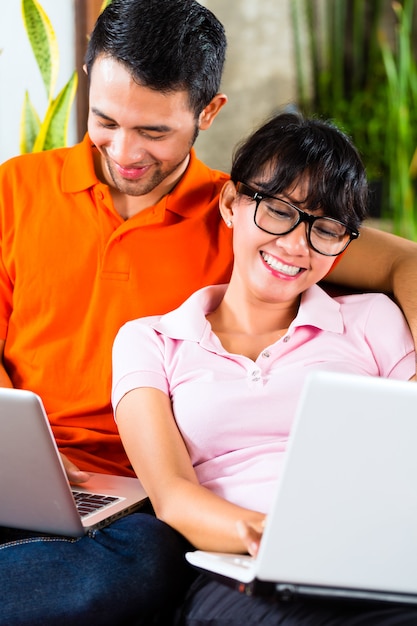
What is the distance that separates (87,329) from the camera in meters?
1.76

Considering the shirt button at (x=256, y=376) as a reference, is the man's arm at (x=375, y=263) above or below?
above

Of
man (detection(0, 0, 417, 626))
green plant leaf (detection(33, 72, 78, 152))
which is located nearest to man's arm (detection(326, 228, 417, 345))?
man (detection(0, 0, 417, 626))

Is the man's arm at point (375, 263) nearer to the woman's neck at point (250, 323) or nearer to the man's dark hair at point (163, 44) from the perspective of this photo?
the woman's neck at point (250, 323)

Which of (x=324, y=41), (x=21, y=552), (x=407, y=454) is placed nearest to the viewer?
(x=407, y=454)

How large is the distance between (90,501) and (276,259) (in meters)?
0.52

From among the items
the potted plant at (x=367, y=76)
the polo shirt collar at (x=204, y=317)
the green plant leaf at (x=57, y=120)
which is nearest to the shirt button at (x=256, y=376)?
the polo shirt collar at (x=204, y=317)

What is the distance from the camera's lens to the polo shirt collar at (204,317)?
1599 millimetres

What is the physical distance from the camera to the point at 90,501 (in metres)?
1.50

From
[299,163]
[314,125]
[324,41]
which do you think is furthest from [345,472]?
[324,41]

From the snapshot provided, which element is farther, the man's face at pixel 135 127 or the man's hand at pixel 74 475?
the man's face at pixel 135 127

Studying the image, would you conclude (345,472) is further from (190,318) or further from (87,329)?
(87,329)

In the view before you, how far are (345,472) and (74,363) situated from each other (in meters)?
0.85

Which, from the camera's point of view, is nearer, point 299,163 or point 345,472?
point 345,472

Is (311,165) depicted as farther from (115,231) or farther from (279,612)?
(279,612)
